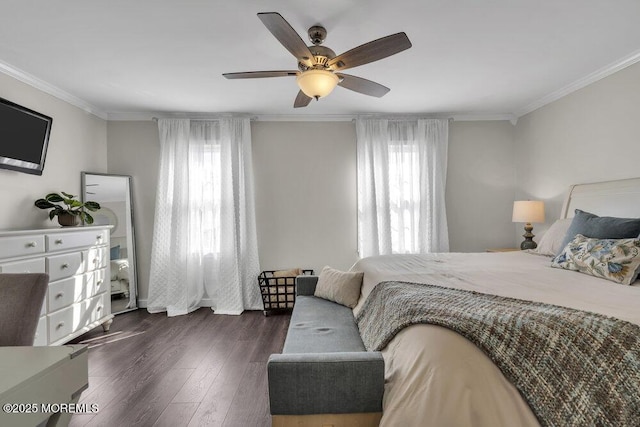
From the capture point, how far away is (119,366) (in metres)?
2.41

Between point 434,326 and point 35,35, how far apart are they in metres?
3.29

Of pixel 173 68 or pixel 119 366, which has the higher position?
pixel 173 68

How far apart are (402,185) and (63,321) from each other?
3938mm

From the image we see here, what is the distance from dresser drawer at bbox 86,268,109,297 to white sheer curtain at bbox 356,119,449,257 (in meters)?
3.00

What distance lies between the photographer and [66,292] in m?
2.65

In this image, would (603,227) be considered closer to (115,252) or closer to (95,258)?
(95,258)

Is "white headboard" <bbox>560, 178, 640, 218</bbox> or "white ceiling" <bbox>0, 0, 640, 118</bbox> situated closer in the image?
"white ceiling" <bbox>0, 0, 640, 118</bbox>

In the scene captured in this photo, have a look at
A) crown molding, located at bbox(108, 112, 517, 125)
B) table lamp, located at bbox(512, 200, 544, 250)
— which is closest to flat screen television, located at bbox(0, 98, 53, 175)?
crown molding, located at bbox(108, 112, 517, 125)

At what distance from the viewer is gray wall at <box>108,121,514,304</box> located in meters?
3.96

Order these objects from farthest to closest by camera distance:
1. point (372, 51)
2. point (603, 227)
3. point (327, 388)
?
point (603, 227) < point (372, 51) < point (327, 388)

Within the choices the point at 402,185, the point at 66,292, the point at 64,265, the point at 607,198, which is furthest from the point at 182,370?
the point at 607,198

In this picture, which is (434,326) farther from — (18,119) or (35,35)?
(18,119)

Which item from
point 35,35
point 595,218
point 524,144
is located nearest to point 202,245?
point 35,35

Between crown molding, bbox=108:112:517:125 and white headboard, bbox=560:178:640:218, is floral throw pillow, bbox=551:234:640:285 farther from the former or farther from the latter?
crown molding, bbox=108:112:517:125
